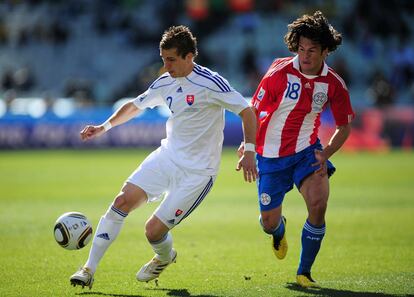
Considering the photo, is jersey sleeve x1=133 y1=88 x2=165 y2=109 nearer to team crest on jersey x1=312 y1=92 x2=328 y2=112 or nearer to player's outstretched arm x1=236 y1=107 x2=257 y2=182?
player's outstretched arm x1=236 y1=107 x2=257 y2=182

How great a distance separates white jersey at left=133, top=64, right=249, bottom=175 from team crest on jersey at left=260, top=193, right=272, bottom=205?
0.81 metres

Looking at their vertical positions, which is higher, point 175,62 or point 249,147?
point 175,62

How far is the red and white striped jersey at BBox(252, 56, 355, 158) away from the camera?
29.0 ft

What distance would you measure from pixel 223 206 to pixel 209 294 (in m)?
8.20

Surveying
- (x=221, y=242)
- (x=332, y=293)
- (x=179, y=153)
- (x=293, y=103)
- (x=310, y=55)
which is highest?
(x=310, y=55)

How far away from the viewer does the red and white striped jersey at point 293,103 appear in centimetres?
884

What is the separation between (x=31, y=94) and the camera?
35.7 metres

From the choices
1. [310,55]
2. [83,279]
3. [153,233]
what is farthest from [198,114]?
[83,279]

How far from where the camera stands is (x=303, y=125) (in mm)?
8992

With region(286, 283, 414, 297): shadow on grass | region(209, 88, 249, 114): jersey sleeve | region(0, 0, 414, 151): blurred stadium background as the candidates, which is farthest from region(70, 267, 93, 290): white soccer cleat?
region(0, 0, 414, 151): blurred stadium background

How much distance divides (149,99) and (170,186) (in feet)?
3.14

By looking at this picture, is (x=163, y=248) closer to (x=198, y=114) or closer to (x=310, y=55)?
(x=198, y=114)

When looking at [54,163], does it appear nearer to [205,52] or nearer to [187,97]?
[205,52]

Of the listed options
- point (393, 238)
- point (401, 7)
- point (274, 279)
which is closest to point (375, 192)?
point (393, 238)
